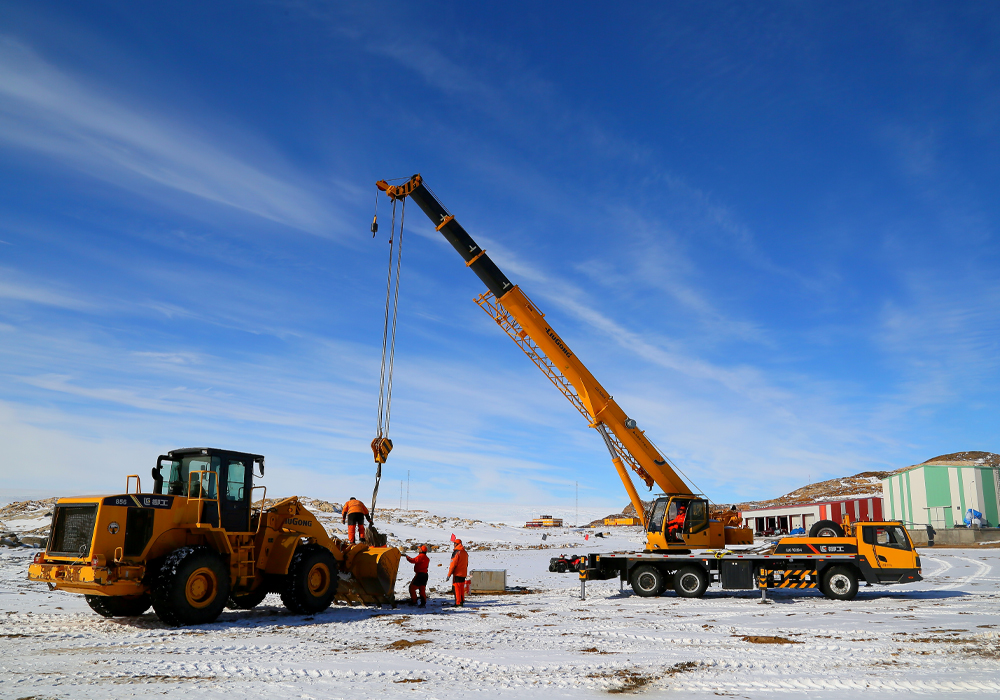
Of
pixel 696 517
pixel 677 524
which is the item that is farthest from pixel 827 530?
pixel 677 524

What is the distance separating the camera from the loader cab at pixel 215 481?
1250 centimetres

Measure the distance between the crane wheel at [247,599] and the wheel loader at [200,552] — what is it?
28 mm

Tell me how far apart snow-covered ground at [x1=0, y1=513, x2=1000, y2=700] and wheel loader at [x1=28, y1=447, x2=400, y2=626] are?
444mm

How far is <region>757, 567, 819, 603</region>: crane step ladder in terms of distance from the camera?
56.5 feet

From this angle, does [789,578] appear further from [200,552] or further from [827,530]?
[200,552]

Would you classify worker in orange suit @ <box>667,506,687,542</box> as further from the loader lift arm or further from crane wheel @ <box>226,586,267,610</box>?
crane wheel @ <box>226,586,267,610</box>

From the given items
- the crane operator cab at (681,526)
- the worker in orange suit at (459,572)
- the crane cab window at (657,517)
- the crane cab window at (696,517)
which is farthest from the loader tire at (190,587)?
the crane cab window at (696,517)

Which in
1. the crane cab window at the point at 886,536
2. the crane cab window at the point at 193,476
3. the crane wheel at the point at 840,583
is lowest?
the crane wheel at the point at 840,583

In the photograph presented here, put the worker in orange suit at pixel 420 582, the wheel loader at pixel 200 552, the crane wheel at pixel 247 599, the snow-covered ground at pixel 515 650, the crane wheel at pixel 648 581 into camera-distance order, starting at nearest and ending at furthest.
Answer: the snow-covered ground at pixel 515 650
the wheel loader at pixel 200 552
the crane wheel at pixel 247 599
the worker in orange suit at pixel 420 582
the crane wheel at pixel 648 581

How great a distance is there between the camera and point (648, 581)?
60.3 feet

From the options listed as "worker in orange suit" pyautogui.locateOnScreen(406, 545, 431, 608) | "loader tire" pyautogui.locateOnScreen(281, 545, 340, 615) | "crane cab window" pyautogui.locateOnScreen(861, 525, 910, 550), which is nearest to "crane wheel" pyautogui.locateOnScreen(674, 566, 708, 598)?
"crane cab window" pyautogui.locateOnScreen(861, 525, 910, 550)

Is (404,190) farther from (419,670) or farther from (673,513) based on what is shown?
(419,670)

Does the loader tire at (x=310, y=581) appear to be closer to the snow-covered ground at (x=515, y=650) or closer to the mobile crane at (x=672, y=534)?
the snow-covered ground at (x=515, y=650)

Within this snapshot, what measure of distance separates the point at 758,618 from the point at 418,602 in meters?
7.30
